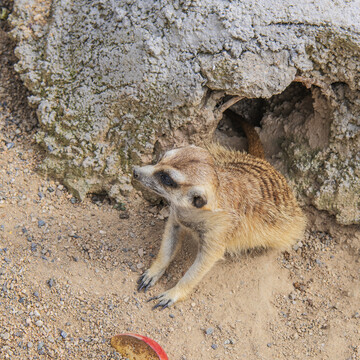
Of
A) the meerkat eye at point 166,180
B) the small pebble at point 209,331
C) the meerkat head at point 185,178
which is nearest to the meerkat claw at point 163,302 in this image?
the small pebble at point 209,331

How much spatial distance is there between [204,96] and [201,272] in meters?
0.90

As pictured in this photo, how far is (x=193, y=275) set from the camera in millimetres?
2193

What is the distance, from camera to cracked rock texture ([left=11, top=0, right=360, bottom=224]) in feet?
6.76

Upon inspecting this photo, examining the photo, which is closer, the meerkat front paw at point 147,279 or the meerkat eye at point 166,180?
the meerkat eye at point 166,180

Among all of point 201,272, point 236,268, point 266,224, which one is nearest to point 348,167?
point 266,224

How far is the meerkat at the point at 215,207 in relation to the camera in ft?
6.31

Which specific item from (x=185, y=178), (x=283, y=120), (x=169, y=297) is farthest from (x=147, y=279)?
(x=283, y=120)

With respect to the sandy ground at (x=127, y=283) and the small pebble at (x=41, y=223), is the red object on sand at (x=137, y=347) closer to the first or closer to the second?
the sandy ground at (x=127, y=283)

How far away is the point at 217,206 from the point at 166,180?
30cm

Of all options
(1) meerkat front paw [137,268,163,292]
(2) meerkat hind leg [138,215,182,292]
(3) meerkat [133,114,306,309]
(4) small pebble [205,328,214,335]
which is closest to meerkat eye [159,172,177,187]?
(3) meerkat [133,114,306,309]

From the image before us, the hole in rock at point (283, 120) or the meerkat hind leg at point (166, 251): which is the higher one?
the hole in rock at point (283, 120)

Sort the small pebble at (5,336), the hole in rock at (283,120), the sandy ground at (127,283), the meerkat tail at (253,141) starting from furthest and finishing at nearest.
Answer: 1. the meerkat tail at (253,141)
2. the hole in rock at (283,120)
3. the sandy ground at (127,283)
4. the small pebble at (5,336)

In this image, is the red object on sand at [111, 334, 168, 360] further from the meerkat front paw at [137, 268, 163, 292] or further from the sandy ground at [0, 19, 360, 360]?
the meerkat front paw at [137, 268, 163, 292]

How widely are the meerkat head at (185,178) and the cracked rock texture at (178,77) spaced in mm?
380
